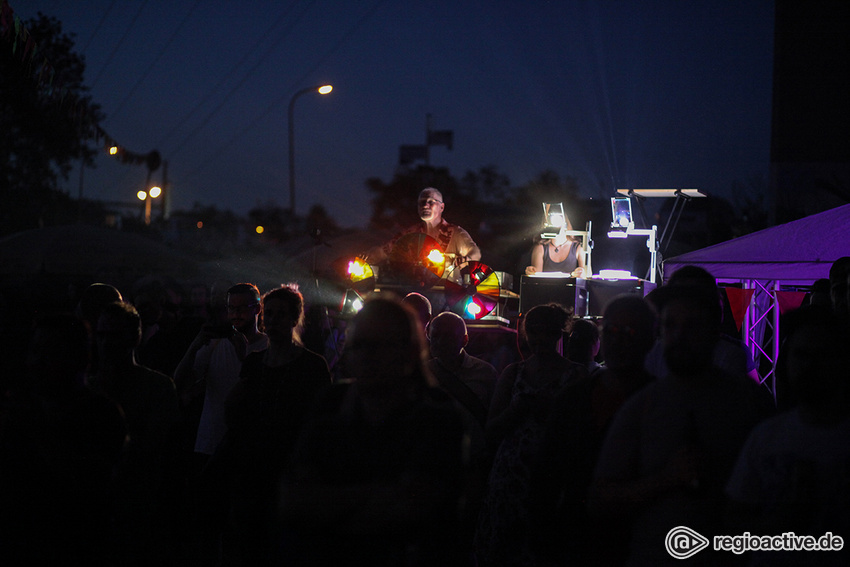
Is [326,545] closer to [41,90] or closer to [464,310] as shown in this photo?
[464,310]

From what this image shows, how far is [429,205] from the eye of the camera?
338 inches

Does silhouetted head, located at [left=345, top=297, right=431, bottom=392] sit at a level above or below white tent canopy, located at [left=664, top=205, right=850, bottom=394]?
below

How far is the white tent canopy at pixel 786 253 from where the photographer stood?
8.04 meters

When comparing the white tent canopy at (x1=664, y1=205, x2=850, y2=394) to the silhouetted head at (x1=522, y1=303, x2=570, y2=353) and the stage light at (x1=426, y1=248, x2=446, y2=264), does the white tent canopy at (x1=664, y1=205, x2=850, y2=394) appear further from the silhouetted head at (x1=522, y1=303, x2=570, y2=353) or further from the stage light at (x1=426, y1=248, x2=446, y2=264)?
the silhouetted head at (x1=522, y1=303, x2=570, y2=353)

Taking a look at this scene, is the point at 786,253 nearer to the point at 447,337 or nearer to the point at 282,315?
the point at 447,337

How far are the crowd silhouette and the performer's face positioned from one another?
4.78 metres

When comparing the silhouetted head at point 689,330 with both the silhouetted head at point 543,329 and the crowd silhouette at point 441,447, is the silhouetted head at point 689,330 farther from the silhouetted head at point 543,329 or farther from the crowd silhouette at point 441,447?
the silhouetted head at point 543,329

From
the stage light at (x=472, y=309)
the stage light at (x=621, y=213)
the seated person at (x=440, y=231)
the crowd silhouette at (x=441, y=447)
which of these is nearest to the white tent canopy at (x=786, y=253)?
the stage light at (x=621, y=213)

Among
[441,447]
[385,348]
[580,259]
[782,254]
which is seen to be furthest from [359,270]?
[441,447]

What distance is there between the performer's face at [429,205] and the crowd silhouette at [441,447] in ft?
15.7

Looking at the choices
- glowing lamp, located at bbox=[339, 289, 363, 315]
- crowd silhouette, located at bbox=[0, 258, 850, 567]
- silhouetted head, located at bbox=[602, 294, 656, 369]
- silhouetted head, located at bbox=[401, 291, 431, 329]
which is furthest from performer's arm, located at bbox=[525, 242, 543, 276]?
silhouetted head, located at bbox=[602, 294, 656, 369]

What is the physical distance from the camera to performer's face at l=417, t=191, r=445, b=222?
8594 millimetres

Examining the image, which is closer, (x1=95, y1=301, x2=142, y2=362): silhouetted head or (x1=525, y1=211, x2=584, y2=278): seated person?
(x1=95, y1=301, x2=142, y2=362): silhouetted head

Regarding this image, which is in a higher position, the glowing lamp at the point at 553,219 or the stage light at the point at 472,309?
the glowing lamp at the point at 553,219
